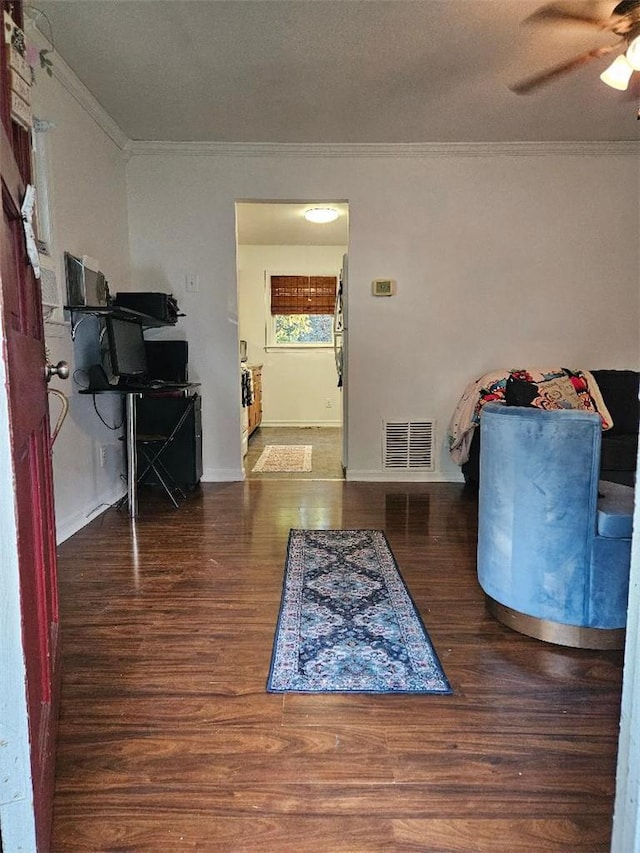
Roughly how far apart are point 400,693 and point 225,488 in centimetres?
244

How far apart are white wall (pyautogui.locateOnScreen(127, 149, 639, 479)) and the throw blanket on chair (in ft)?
0.89

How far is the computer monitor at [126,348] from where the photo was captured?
2.77 m

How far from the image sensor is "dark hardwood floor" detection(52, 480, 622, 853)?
980 mm

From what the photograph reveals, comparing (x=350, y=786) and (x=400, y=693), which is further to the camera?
(x=400, y=693)

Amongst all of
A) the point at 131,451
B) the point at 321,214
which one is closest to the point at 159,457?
the point at 131,451

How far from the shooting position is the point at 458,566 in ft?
7.36

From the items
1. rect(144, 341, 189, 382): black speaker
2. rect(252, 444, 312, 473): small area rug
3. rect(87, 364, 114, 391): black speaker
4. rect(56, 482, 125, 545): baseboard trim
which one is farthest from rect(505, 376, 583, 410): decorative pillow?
rect(56, 482, 125, 545): baseboard trim

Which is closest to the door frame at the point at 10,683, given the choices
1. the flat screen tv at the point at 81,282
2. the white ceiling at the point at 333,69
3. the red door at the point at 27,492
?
the red door at the point at 27,492

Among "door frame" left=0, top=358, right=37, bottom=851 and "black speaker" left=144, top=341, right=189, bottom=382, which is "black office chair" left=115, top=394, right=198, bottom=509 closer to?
"black speaker" left=144, top=341, right=189, bottom=382

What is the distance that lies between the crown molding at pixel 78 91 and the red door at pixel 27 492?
1479mm

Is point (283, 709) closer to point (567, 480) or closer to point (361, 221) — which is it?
point (567, 480)

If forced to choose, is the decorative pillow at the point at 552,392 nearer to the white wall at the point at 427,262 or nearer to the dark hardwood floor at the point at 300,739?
the white wall at the point at 427,262

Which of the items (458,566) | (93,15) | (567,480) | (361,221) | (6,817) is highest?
(93,15)

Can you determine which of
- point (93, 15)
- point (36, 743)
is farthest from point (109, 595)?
point (93, 15)
